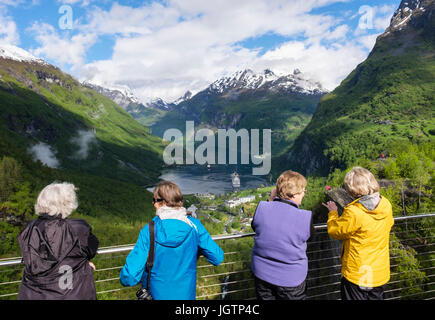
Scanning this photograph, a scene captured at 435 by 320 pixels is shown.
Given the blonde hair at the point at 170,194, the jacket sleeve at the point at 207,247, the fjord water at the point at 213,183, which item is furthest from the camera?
the fjord water at the point at 213,183

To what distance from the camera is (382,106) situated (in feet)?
477

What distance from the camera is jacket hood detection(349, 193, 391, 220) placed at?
3.53 meters

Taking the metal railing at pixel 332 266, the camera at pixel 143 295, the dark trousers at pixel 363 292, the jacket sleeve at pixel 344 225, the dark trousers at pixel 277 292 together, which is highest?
the jacket sleeve at pixel 344 225

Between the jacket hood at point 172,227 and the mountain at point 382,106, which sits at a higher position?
the mountain at point 382,106

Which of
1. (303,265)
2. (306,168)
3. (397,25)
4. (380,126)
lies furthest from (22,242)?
(397,25)

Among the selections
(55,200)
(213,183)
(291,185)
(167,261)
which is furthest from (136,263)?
(213,183)

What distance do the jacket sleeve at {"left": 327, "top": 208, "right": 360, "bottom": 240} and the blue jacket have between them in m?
1.91

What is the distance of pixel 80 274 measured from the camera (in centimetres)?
315

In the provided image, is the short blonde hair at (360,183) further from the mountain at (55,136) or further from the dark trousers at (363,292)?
the mountain at (55,136)

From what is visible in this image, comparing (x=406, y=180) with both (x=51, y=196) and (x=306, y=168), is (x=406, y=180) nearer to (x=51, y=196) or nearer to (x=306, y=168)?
(x=51, y=196)

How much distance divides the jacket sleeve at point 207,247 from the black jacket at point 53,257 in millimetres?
1329

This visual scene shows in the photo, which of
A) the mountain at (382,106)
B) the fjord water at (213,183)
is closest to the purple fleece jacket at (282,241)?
the mountain at (382,106)

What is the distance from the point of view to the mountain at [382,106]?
117m
